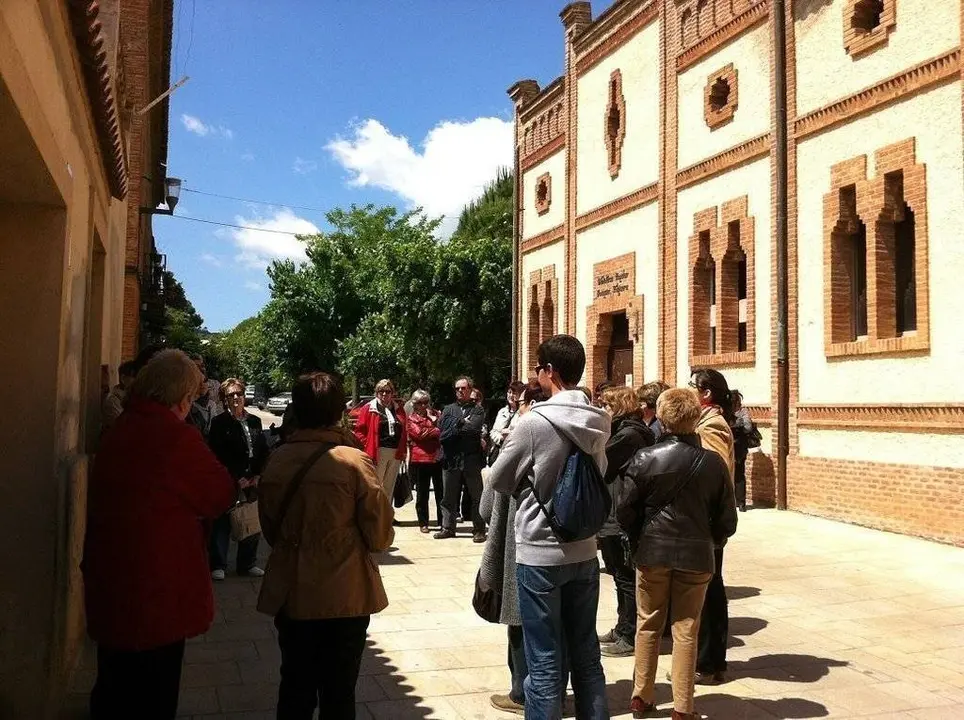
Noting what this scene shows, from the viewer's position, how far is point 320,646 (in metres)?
3.79

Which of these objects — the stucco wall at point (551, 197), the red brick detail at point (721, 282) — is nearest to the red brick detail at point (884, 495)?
the red brick detail at point (721, 282)

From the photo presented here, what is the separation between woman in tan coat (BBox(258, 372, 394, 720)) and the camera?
12.2ft

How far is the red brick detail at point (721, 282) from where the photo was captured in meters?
14.9

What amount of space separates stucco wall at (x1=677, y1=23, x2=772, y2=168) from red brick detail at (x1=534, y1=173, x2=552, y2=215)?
20.3 feet

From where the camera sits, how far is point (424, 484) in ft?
39.4

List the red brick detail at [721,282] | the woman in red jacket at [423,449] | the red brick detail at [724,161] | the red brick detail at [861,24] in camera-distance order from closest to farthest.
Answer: the woman in red jacket at [423,449] < the red brick detail at [861,24] < the red brick detail at [724,161] < the red brick detail at [721,282]

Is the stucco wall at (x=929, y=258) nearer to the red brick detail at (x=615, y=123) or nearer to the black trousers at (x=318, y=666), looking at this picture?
the red brick detail at (x=615, y=123)

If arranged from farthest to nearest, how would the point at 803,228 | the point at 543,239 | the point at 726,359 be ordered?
the point at 543,239, the point at 726,359, the point at 803,228

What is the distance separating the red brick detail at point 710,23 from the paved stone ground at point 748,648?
936cm

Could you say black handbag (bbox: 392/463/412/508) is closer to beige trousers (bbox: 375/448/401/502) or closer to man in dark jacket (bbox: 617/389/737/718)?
beige trousers (bbox: 375/448/401/502)

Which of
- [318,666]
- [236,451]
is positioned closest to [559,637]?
[318,666]

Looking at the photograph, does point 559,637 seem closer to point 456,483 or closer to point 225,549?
point 225,549

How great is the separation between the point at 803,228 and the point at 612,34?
8191 millimetres

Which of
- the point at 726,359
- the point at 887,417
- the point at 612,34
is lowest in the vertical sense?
the point at 887,417
